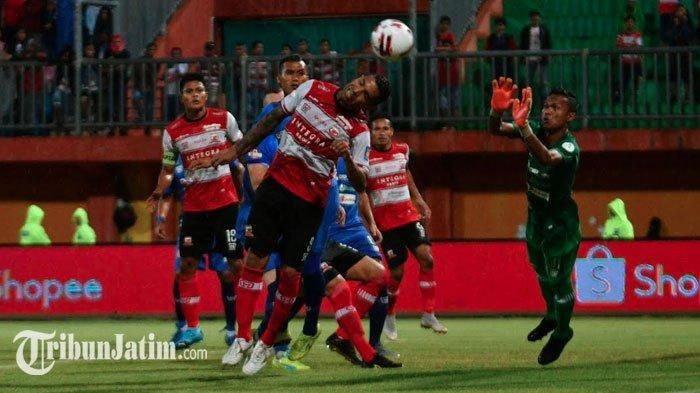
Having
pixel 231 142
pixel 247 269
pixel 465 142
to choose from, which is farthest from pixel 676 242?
pixel 247 269

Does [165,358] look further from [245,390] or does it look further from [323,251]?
[245,390]

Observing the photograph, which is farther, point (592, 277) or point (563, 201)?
point (592, 277)

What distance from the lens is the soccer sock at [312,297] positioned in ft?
44.4

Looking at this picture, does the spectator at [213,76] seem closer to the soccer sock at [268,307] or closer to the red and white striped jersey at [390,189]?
the red and white striped jersey at [390,189]

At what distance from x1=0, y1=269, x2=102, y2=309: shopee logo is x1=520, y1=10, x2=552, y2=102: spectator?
7.33 m

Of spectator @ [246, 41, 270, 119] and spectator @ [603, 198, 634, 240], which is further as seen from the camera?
spectator @ [246, 41, 270, 119]

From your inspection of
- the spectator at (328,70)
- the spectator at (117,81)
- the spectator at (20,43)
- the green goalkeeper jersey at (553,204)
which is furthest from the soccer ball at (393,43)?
the spectator at (20,43)

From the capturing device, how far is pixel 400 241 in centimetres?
1862

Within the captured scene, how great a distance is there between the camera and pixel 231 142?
51.8 feet

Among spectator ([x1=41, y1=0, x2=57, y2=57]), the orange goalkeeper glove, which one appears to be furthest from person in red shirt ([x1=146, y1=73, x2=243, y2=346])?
spectator ([x1=41, y1=0, x2=57, y2=57])

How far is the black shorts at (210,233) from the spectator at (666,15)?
12217 millimetres

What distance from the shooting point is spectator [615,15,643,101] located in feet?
84.6

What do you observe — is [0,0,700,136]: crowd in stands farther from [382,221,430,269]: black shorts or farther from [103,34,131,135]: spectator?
[382,221,430,269]: black shorts

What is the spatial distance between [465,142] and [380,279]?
39.0ft
